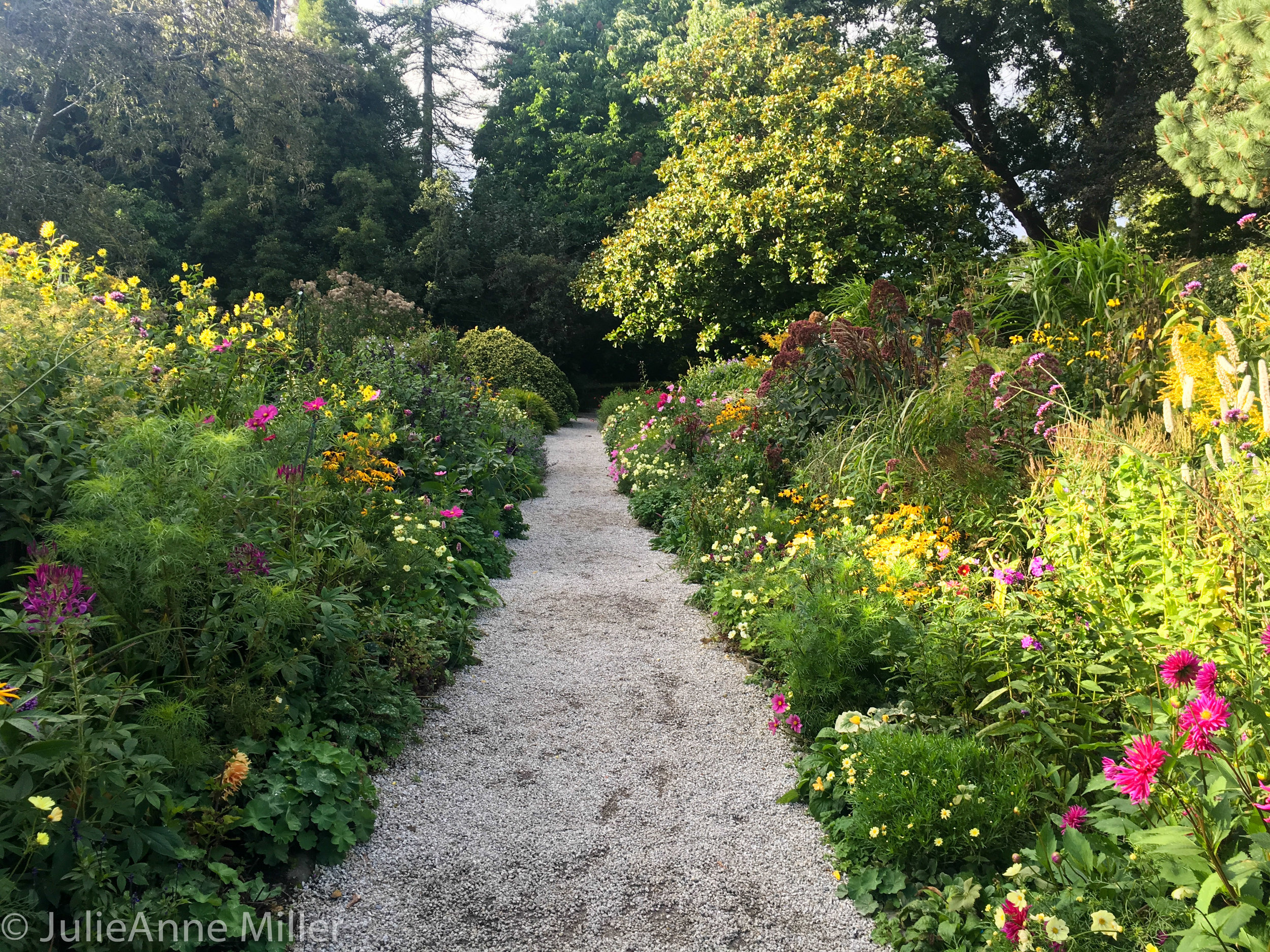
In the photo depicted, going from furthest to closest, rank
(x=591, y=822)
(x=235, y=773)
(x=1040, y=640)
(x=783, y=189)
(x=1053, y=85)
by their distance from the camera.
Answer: (x=1053, y=85) < (x=783, y=189) < (x=591, y=822) < (x=1040, y=640) < (x=235, y=773)

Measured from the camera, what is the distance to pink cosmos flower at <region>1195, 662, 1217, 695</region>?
147cm

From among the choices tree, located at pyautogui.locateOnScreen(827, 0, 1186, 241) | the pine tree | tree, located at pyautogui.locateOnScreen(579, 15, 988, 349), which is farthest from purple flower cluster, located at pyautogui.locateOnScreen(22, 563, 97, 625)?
tree, located at pyautogui.locateOnScreen(827, 0, 1186, 241)

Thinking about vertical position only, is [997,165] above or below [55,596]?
above

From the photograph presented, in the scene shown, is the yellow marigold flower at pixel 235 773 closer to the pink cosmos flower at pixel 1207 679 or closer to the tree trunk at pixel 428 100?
the pink cosmos flower at pixel 1207 679

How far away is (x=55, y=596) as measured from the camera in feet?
6.07

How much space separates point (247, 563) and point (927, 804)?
2.35 metres

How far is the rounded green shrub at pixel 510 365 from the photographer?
1450 centimetres

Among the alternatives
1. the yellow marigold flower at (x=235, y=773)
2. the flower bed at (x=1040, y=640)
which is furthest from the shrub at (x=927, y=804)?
the yellow marigold flower at (x=235, y=773)

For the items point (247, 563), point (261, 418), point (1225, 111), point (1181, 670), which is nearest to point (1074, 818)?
point (1181, 670)

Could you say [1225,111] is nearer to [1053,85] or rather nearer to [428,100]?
[1053,85]

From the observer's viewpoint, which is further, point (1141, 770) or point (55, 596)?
point (55, 596)

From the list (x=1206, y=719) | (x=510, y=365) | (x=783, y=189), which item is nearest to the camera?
(x=1206, y=719)

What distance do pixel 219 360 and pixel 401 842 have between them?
2.85 metres

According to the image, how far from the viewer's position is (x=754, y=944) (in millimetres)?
2197
